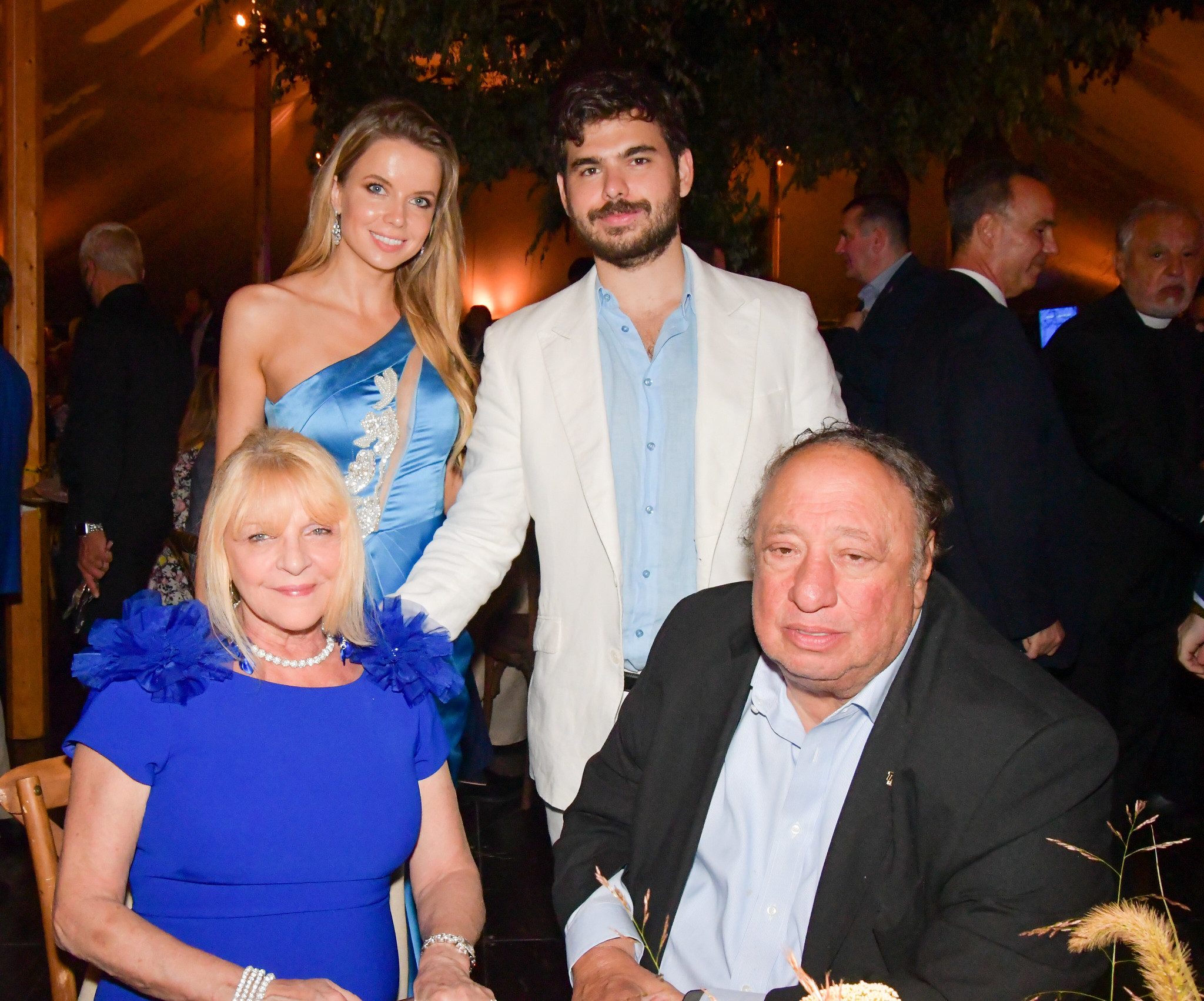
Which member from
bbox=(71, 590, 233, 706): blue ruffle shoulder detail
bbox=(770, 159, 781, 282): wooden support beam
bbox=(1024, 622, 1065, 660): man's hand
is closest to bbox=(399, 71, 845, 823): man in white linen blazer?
bbox=(71, 590, 233, 706): blue ruffle shoulder detail

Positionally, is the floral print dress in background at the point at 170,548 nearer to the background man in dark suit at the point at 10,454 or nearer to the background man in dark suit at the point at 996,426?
the background man in dark suit at the point at 10,454

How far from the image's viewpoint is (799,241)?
13.3 metres

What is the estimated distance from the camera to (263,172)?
10977 millimetres

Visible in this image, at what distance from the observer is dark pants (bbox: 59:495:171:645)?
405 centimetres

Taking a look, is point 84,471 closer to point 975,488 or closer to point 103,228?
point 103,228

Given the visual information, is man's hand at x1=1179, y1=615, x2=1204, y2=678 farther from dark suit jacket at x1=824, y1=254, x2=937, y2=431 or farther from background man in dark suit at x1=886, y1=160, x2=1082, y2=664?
dark suit jacket at x1=824, y1=254, x2=937, y2=431

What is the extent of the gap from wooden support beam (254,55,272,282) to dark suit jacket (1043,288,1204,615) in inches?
340

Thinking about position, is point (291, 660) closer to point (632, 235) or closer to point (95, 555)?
point (632, 235)

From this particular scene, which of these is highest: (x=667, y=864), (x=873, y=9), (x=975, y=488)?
(x=873, y=9)

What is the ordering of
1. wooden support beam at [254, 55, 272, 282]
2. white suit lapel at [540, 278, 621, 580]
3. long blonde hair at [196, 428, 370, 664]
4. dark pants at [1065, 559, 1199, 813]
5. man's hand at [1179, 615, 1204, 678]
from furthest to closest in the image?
wooden support beam at [254, 55, 272, 282], dark pants at [1065, 559, 1199, 813], man's hand at [1179, 615, 1204, 678], white suit lapel at [540, 278, 621, 580], long blonde hair at [196, 428, 370, 664]

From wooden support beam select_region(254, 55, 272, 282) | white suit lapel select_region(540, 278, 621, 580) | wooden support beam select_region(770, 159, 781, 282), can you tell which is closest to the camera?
white suit lapel select_region(540, 278, 621, 580)

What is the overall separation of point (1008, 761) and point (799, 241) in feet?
40.9

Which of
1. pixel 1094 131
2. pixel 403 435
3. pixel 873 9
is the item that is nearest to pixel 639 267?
pixel 403 435

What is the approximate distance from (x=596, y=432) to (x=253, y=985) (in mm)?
1105
